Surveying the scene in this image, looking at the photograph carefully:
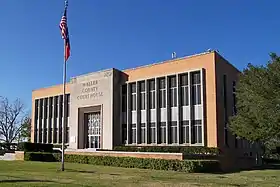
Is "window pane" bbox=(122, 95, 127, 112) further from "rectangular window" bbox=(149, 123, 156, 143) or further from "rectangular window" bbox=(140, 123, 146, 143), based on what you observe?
"rectangular window" bbox=(149, 123, 156, 143)

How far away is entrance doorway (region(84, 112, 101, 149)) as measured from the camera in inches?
1769

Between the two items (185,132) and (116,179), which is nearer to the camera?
(116,179)

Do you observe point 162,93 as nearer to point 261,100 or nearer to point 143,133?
point 143,133

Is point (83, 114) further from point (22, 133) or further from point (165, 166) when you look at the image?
point (22, 133)

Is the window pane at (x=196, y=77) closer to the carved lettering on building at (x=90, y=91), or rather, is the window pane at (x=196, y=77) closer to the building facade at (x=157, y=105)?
the building facade at (x=157, y=105)

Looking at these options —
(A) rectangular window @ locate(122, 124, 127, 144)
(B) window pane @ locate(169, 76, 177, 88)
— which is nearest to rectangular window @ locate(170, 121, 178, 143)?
(B) window pane @ locate(169, 76, 177, 88)

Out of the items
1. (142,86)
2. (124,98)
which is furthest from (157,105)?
(124,98)

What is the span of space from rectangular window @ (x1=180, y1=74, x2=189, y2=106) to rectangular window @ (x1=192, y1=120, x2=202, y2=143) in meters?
2.16

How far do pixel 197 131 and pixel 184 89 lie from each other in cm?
443

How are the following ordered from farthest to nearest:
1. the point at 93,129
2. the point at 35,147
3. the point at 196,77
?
1. the point at 93,129
2. the point at 35,147
3. the point at 196,77

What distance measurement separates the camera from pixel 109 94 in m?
42.8

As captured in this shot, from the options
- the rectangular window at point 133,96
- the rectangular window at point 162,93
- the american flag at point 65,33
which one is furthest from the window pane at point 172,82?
the american flag at point 65,33

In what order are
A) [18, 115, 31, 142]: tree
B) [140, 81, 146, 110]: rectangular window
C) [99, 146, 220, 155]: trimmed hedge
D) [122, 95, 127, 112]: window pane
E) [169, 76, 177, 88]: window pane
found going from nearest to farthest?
[99, 146, 220, 155]: trimmed hedge < [169, 76, 177, 88]: window pane < [140, 81, 146, 110]: rectangular window < [122, 95, 127, 112]: window pane < [18, 115, 31, 142]: tree

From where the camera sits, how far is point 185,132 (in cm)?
3659
